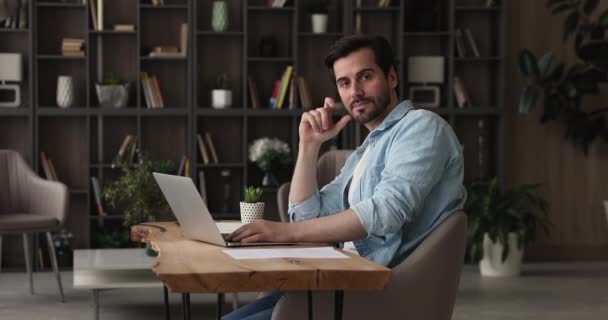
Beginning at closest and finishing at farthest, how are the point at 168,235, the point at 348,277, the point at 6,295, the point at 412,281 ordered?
the point at 348,277
the point at 412,281
the point at 168,235
the point at 6,295

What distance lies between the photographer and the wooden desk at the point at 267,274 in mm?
1956

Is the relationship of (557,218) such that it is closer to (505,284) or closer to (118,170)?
(505,284)

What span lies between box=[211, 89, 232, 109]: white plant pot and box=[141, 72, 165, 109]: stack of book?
15.1 inches

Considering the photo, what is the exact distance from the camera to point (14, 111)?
6.88 metres

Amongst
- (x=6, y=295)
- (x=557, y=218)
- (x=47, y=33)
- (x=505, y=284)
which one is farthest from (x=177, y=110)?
(x=557, y=218)

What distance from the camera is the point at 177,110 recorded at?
7.09 m

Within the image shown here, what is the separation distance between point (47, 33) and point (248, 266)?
5.46 m

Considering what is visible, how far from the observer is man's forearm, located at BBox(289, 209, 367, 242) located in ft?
8.00

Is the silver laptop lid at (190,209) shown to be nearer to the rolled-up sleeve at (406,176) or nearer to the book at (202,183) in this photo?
the rolled-up sleeve at (406,176)

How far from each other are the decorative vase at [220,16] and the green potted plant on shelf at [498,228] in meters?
2.15

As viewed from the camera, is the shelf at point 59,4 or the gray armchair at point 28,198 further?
the shelf at point 59,4

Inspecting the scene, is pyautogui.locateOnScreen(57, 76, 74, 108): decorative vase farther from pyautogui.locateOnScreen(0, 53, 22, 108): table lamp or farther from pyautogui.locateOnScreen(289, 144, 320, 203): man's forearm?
pyautogui.locateOnScreen(289, 144, 320, 203): man's forearm

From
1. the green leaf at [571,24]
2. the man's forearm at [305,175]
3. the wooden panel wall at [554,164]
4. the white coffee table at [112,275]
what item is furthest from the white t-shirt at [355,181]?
the wooden panel wall at [554,164]

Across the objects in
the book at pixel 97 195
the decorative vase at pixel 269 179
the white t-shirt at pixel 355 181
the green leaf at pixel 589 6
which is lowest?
the book at pixel 97 195
